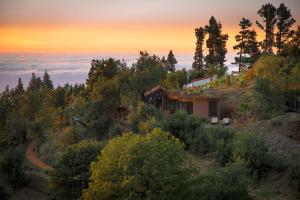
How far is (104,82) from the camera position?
3759 centimetres

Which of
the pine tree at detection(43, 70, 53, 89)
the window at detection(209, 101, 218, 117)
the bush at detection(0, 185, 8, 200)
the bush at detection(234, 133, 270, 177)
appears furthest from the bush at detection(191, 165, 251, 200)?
the pine tree at detection(43, 70, 53, 89)

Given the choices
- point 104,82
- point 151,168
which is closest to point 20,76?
point 104,82

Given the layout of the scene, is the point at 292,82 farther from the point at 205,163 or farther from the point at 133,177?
the point at 133,177

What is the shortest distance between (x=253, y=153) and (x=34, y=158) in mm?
19366

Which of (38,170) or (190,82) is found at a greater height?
(190,82)

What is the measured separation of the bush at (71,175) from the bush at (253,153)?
8241mm

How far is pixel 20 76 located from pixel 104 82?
61954 mm

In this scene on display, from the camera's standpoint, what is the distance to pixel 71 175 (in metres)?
21.1

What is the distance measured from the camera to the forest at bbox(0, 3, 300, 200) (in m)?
15.8

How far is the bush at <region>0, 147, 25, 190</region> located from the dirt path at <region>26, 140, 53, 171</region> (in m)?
2.06

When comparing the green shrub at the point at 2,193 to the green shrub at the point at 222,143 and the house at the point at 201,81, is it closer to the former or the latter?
the green shrub at the point at 222,143

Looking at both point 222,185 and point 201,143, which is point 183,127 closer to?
point 201,143

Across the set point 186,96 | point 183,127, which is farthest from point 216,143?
point 186,96

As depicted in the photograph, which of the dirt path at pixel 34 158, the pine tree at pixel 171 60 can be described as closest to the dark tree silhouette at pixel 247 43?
the pine tree at pixel 171 60
